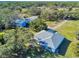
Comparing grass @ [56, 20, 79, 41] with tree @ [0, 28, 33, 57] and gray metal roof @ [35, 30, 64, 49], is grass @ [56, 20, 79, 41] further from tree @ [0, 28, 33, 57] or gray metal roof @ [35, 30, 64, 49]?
tree @ [0, 28, 33, 57]

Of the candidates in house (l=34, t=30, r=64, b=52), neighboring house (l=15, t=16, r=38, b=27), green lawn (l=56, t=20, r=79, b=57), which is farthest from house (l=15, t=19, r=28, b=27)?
green lawn (l=56, t=20, r=79, b=57)

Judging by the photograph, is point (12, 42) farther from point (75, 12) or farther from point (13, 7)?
point (75, 12)

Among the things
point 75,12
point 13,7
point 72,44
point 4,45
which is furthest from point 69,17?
point 4,45

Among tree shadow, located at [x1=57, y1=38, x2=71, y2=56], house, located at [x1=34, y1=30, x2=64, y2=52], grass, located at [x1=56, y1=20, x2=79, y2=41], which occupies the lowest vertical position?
tree shadow, located at [x1=57, y1=38, x2=71, y2=56]

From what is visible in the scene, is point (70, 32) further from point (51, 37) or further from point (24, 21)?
point (24, 21)

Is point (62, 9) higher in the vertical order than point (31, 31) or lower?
higher

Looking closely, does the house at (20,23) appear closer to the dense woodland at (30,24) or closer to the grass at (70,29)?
the dense woodland at (30,24)
